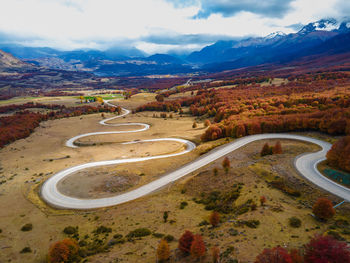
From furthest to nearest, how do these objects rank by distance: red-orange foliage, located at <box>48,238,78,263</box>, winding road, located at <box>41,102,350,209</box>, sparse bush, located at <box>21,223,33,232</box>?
winding road, located at <box>41,102,350,209</box> → sparse bush, located at <box>21,223,33,232</box> → red-orange foliage, located at <box>48,238,78,263</box>

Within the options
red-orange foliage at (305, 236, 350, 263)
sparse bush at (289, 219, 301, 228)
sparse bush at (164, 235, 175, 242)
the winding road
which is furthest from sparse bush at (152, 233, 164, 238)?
red-orange foliage at (305, 236, 350, 263)

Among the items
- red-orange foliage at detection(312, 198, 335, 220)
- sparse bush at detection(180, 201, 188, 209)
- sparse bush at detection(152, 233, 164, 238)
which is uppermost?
red-orange foliage at detection(312, 198, 335, 220)

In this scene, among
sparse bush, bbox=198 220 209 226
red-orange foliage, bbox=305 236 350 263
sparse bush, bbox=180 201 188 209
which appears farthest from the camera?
sparse bush, bbox=180 201 188 209

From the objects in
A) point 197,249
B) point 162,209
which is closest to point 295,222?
point 197,249

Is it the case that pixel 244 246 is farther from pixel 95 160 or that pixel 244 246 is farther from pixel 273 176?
pixel 95 160

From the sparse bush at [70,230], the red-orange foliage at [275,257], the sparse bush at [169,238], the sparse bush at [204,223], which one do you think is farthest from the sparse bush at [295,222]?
the sparse bush at [70,230]

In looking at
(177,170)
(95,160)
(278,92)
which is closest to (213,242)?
(177,170)

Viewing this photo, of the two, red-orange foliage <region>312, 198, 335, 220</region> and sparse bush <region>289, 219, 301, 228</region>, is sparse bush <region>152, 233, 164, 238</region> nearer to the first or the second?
sparse bush <region>289, 219, 301, 228</region>
